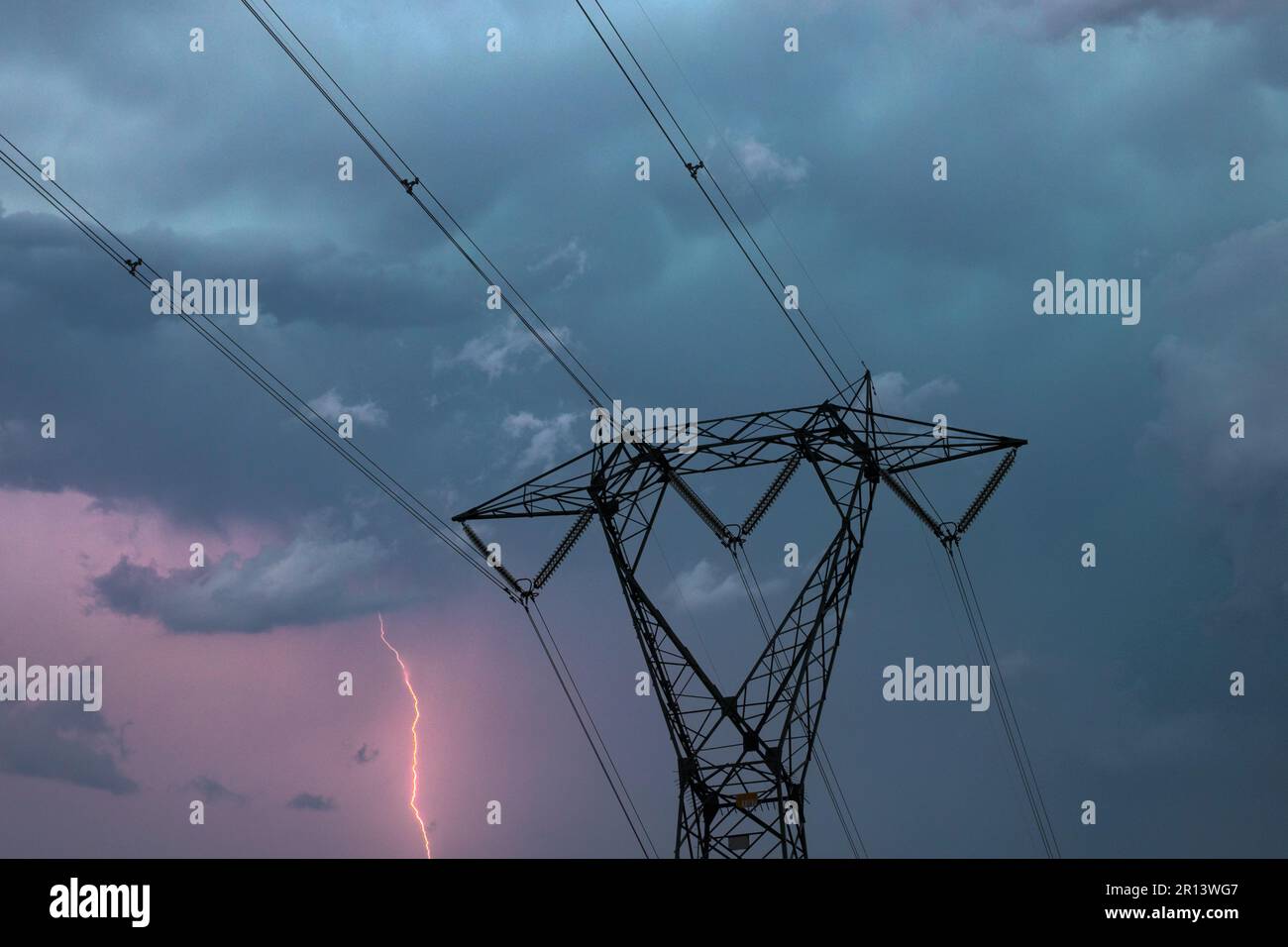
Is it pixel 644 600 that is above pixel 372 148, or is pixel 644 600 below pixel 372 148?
below
